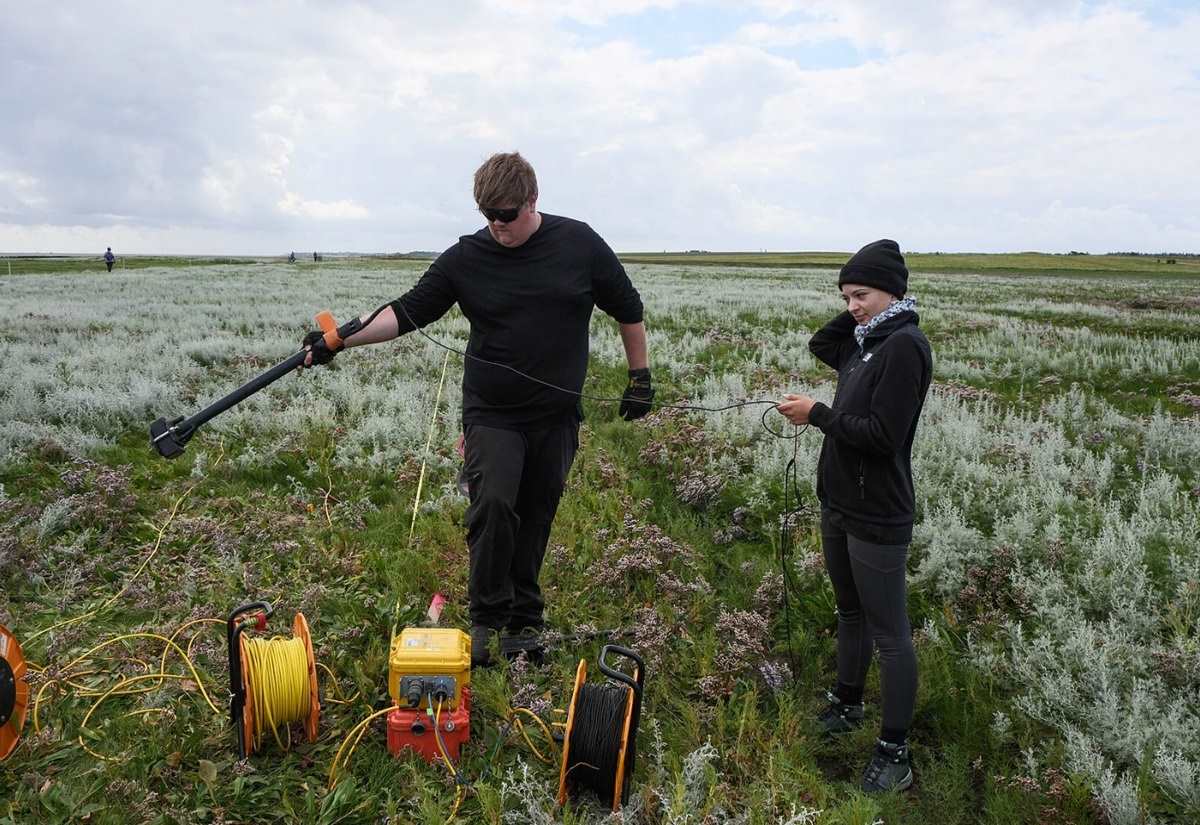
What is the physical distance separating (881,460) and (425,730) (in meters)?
2.68

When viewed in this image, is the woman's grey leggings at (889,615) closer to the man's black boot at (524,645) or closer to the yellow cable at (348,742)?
the man's black boot at (524,645)

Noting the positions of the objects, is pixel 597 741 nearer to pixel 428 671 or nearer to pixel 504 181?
pixel 428 671

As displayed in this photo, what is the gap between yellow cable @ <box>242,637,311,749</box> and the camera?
12.8 feet

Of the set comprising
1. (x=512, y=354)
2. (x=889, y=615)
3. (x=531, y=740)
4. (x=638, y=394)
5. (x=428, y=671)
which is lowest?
(x=531, y=740)

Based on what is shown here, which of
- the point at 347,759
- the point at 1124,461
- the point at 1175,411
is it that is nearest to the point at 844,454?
the point at 347,759

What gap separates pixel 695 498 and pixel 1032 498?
9.72 feet

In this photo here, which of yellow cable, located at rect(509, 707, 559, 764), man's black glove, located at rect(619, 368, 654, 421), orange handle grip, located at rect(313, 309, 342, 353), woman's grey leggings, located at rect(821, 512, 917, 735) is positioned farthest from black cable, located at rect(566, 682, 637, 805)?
orange handle grip, located at rect(313, 309, 342, 353)

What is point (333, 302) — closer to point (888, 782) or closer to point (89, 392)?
point (89, 392)

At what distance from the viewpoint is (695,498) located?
7.53 metres

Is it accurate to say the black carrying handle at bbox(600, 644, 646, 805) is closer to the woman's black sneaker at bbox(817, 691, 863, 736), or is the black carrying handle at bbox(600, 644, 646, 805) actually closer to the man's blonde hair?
the woman's black sneaker at bbox(817, 691, 863, 736)

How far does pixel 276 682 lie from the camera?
396 centimetres

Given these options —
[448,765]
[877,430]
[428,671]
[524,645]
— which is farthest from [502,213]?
[448,765]

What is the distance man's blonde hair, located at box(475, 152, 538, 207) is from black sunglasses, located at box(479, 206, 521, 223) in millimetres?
27

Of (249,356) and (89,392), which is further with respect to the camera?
(249,356)
